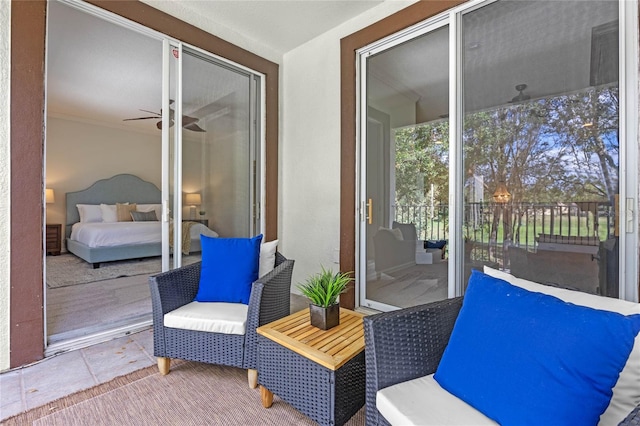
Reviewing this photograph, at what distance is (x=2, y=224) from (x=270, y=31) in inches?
110

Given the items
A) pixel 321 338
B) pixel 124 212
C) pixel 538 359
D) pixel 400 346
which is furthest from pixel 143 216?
pixel 538 359

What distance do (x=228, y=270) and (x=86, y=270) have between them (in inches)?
142

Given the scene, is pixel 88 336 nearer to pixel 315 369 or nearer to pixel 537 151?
pixel 315 369

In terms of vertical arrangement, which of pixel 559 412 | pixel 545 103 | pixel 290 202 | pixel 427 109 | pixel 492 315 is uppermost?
pixel 427 109

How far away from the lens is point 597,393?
0.81m

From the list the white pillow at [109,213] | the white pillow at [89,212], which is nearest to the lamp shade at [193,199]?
the white pillow at [109,213]

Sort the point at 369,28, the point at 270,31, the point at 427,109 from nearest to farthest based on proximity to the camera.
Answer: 1. the point at 427,109
2. the point at 369,28
3. the point at 270,31

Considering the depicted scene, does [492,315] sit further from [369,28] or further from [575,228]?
[369,28]

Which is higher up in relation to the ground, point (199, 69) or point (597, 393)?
point (199, 69)

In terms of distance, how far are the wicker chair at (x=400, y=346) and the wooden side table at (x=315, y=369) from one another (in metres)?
0.17

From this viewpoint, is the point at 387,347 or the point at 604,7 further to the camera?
the point at 604,7

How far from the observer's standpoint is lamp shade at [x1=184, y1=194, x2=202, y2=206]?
286cm

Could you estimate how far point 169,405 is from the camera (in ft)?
5.17

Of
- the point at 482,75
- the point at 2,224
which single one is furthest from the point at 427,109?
the point at 2,224
